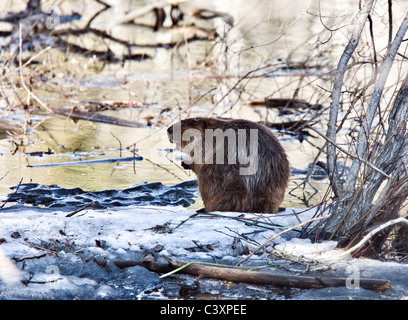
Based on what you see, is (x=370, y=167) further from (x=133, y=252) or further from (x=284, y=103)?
(x=284, y=103)

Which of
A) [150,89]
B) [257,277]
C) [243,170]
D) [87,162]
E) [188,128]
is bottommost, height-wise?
[257,277]

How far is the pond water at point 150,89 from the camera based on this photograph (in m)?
5.29

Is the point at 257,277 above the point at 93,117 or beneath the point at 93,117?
beneath

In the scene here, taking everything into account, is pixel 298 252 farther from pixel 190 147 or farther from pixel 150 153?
pixel 150 153

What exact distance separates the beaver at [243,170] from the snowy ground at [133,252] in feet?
0.88

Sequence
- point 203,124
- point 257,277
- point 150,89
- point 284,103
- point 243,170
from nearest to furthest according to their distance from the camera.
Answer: point 257,277 < point 243,170 < point 203,124 < point 284,103 < point 150,89

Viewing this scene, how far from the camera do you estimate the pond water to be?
529cm

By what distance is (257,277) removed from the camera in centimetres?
297

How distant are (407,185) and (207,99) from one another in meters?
5.50

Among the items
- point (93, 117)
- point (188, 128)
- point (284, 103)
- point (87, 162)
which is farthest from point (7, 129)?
point (284, 103)

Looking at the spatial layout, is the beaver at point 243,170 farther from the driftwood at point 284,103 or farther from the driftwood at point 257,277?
the driftwood at point 284,103

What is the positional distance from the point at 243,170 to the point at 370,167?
1.08m

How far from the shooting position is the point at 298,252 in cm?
336

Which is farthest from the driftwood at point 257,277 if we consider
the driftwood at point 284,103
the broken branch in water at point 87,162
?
the driftwood at point 284,103
